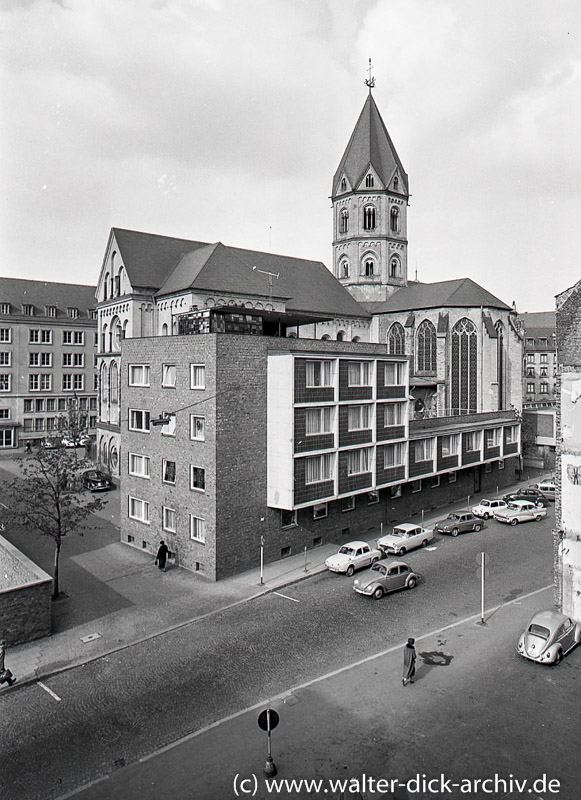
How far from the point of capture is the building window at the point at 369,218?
7562 centimetres

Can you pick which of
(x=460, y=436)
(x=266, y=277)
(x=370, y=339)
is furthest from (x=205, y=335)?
(x=370, y=339)

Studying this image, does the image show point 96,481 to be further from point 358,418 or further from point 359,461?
point 358,418

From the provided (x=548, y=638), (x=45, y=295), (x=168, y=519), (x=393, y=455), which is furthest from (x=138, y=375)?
(x=45, y=295)

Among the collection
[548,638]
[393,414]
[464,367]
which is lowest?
[548,638]

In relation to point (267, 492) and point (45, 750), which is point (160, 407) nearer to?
point (267, 492)

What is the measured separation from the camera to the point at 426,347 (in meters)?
62.5

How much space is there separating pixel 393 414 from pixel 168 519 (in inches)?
573

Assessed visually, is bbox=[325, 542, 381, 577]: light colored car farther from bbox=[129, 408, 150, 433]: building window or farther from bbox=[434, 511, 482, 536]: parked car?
bbox=[129, 408, 150, 433]: building window

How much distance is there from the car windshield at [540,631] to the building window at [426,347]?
43971mm

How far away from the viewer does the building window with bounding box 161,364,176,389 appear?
101ft

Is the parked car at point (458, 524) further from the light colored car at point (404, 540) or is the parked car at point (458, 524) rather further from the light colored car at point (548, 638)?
the light colored car at point (548, 638)

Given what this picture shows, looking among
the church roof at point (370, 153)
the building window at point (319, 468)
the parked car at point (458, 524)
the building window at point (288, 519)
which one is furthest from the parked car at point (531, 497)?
the church roof at point (370, 153)

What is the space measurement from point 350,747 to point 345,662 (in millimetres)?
4730

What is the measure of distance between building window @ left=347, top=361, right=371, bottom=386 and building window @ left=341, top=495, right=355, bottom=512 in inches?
264
